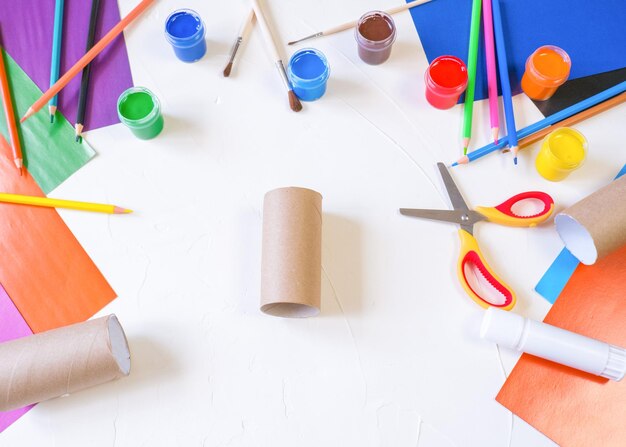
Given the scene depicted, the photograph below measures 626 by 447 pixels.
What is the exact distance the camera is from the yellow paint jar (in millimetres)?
1044

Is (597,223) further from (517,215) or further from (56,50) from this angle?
(56,50)

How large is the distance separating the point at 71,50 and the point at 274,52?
0.40 m

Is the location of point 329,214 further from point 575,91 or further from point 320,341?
point 575,91

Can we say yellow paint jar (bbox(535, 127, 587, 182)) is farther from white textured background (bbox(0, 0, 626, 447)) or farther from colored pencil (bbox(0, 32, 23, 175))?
colored pencil (bbox(0, 32, 23, 175))

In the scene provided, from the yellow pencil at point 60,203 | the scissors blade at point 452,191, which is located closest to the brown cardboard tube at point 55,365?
the yellow pencil at point 60,203

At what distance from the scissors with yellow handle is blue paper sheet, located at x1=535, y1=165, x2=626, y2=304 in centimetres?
7

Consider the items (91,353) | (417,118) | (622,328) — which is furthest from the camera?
(417,118)

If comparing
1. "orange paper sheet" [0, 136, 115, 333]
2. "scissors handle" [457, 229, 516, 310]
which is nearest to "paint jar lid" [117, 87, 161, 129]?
"orange paper sheet" [0, 136, 115, 333]

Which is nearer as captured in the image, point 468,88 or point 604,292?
point 604,292

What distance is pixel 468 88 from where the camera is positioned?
3.69 ft

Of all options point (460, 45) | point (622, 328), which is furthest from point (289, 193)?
point (622, 328)

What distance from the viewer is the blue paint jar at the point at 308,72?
3.57 ft

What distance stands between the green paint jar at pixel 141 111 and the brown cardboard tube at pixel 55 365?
0.36m

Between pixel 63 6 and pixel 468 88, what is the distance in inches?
32.2
